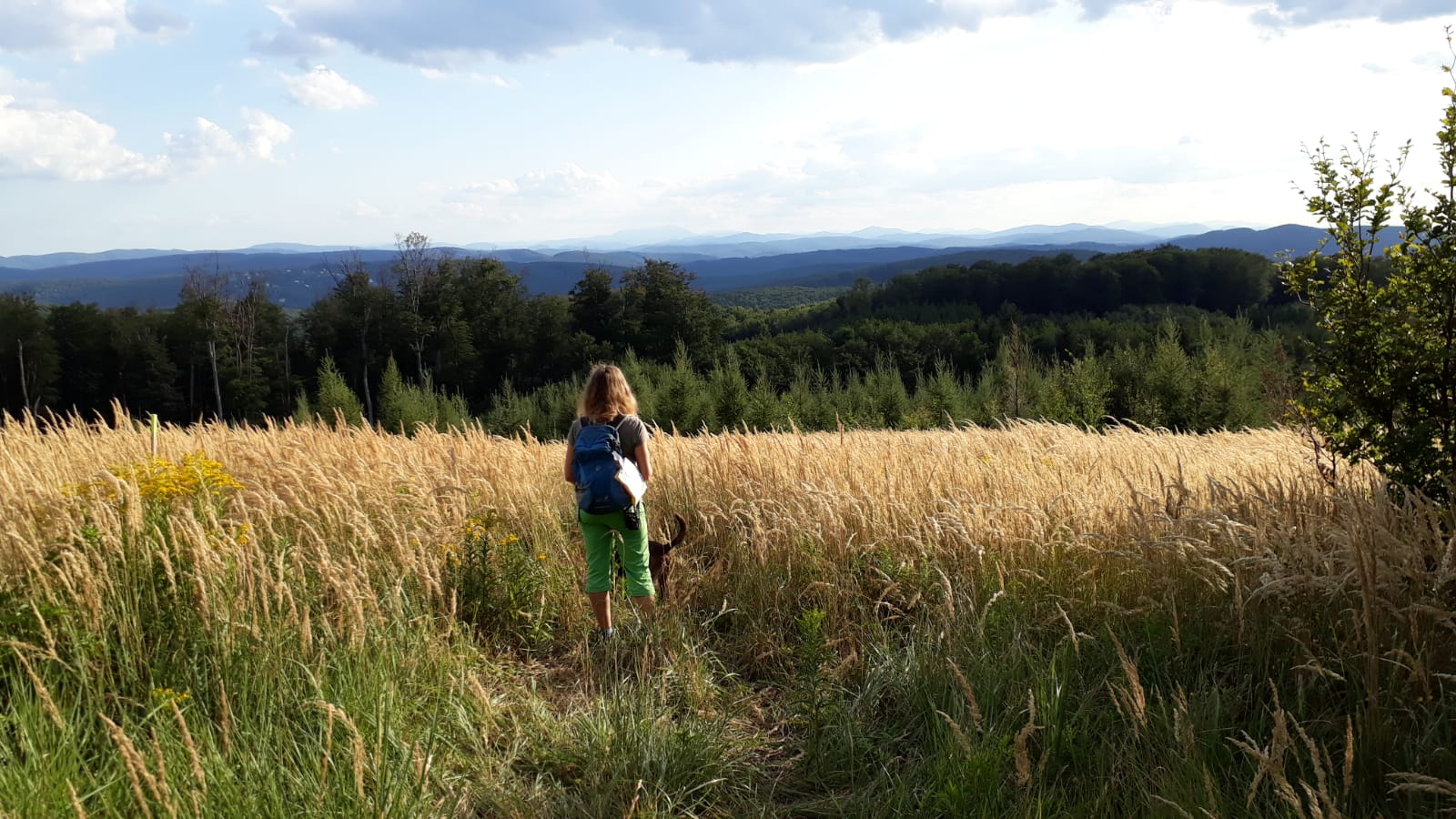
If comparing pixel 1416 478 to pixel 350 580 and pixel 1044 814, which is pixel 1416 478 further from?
pixel 350 580

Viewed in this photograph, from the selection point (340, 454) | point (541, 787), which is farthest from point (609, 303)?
point (541, 787)

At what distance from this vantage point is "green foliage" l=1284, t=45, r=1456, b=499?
3.53 m

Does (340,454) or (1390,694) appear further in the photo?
(340,454)

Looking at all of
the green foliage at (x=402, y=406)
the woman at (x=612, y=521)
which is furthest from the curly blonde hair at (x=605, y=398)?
the green foliage at (x=402, y=406)

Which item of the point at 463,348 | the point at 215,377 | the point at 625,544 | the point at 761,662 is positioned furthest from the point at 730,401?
the point at 215,377

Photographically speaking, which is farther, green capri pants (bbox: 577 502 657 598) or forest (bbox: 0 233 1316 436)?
forest (bbox: 0 233 1316 436)

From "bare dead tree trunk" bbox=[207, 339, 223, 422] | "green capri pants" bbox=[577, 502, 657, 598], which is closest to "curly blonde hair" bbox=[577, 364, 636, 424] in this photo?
"green capri pants" bbox=[577, 502, 657, 598]

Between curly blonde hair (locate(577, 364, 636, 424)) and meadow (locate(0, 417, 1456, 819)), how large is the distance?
882mm

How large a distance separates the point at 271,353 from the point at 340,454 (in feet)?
209

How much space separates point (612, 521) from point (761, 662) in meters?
1.06

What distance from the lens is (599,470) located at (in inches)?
177

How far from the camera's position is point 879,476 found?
Answer: 559cm

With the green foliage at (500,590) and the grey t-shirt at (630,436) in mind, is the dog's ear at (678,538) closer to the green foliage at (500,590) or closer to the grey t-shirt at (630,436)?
the grey t-shirt at (630,436)

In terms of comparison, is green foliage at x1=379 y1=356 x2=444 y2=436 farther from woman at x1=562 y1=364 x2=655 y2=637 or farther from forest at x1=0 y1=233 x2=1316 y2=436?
woman at x1=562 y1=364 x2=655 y2=637
